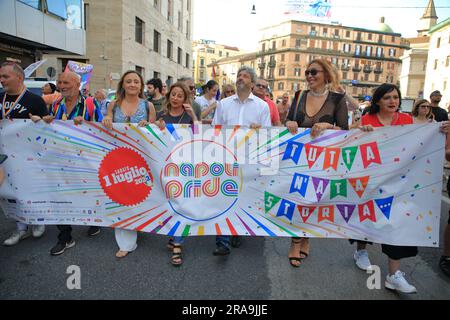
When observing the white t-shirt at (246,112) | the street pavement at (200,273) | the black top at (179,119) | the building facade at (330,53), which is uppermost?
the building facade at (330,53)

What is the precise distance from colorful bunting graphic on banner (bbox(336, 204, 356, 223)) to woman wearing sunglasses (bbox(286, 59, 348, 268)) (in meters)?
0.55

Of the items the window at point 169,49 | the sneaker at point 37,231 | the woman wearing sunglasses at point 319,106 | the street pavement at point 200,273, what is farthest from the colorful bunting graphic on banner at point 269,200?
the window at point 169,49

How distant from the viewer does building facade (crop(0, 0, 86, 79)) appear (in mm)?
13258

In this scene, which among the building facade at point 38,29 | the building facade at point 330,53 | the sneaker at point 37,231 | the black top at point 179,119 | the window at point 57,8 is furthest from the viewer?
the building facade at point 330,53

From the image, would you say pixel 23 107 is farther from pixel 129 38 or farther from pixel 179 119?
pixel 129 38

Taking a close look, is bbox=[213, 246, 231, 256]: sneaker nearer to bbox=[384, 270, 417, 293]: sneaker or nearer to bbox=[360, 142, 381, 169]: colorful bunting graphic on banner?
bbox=[384, 270, 417, 293]: sneaker

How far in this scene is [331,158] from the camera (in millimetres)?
3184

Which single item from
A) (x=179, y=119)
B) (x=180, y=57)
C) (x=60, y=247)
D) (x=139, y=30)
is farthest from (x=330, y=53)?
(x=60, y=247)

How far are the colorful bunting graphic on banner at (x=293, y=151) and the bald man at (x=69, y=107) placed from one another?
222 cm

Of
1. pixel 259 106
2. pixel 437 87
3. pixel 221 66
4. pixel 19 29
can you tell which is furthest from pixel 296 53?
pixel 259 106

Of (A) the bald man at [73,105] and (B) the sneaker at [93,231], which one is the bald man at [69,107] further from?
(B) the sneaker at [93,231]

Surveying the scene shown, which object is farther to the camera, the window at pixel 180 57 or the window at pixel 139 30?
the window at pixel 180 57

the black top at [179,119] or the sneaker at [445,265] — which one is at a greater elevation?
the black top at [179,119]

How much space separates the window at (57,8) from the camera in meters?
15.7
